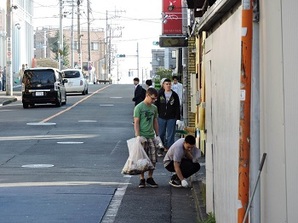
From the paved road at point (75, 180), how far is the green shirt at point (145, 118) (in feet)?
3.06

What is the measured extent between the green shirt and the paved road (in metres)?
0.93

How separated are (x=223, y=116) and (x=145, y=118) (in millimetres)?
6252

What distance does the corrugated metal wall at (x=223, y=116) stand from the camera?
7.44m

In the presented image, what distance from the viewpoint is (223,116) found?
8500 millimetres

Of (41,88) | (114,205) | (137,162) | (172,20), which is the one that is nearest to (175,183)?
(137,162)

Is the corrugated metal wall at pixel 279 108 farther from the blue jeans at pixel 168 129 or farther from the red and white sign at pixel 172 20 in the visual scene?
the red and white sign at pixel 172 20

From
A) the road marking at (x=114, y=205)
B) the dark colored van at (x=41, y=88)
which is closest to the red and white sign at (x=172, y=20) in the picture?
the road marking at (x=114, y=205)

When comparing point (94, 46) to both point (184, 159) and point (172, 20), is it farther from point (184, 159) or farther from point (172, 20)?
point (184, 159)

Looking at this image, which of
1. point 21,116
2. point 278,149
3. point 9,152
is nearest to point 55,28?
point 21,116

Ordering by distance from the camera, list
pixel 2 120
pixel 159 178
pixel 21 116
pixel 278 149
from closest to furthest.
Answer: pixel 278 149
pixel 159 178
pixel 2 120
pixel 21 116

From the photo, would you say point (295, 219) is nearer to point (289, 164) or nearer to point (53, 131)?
point (289, 164)

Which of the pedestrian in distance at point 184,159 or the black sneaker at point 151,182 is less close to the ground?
the pedestrian in distance at point 184,159

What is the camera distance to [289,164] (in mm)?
5395

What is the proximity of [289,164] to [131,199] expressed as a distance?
26.2 ft
